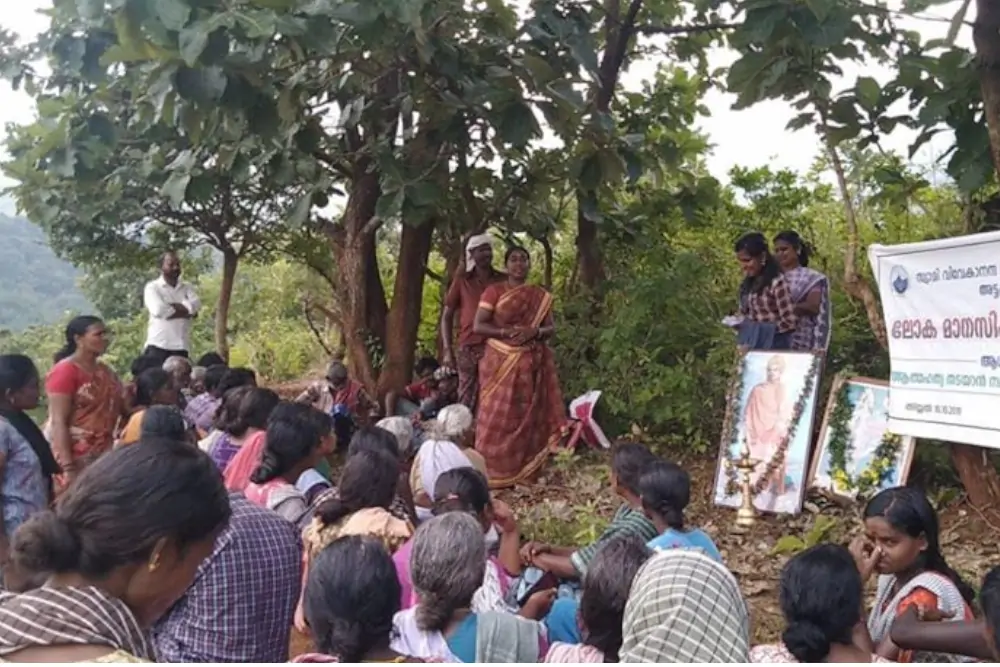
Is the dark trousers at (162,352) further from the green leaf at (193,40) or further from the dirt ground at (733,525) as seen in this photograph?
the green leaf at (193,40)

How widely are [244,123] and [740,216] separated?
4.45m

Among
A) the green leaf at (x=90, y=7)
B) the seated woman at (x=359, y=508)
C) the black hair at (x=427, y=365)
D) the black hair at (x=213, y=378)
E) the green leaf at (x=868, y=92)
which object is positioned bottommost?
the seated woman at (x=359, y=508)

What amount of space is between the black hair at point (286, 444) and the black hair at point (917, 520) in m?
1.84

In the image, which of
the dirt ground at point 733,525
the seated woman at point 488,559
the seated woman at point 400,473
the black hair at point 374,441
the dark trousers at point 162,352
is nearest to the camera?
the seated woman at point 488,559

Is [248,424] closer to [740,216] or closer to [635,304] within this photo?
[635,304]

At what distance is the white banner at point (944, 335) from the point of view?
3988mm

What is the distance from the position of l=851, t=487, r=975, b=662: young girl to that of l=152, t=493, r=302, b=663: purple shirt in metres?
1.59

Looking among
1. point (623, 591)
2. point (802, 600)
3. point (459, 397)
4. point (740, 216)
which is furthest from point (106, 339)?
point (740, 216)

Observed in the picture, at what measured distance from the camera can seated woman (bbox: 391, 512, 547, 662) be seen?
215 centimetres

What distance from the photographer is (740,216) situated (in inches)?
290

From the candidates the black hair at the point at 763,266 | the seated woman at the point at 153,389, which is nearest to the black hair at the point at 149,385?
the seated woman at the point at 153,389

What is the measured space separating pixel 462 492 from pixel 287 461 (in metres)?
0.67

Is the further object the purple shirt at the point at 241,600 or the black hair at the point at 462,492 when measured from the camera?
the black hair at the point at 462,492

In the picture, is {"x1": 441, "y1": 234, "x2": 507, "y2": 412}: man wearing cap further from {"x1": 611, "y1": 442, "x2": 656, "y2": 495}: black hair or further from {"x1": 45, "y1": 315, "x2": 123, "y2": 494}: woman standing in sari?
{"x1": 611, "y1": 442, "x2": 656, "y2": 495}: black hair
